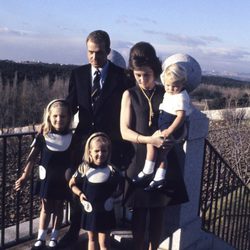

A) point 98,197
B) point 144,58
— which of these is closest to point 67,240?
point 98,197

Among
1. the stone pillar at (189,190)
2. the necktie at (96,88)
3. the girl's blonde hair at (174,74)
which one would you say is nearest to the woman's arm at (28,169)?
the necktie at (96,88)

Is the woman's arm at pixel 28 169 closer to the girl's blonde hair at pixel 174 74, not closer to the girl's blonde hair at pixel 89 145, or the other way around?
the girl's blonde hair at pixel 89 145

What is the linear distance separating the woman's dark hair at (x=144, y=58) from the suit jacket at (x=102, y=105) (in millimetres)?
270

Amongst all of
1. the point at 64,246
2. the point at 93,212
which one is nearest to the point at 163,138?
the point at 93,212

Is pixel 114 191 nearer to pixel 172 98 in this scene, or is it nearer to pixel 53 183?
pixel 53 183

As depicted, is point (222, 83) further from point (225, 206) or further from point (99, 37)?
point (99, 37)

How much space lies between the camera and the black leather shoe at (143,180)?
10.9 feet

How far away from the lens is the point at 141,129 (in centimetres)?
334

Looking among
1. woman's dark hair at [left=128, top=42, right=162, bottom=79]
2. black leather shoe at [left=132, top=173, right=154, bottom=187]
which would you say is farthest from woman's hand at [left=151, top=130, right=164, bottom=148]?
woman's dark hair at [left=128, top=42, right=162, bottom=79]

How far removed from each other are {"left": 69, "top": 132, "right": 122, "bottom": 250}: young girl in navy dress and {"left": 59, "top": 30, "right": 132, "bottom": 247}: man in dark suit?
0.77 feet

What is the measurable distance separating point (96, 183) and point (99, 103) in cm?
68

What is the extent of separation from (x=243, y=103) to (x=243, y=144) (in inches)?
537

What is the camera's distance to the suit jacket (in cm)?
350

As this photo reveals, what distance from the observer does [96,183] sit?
10.5 feet
